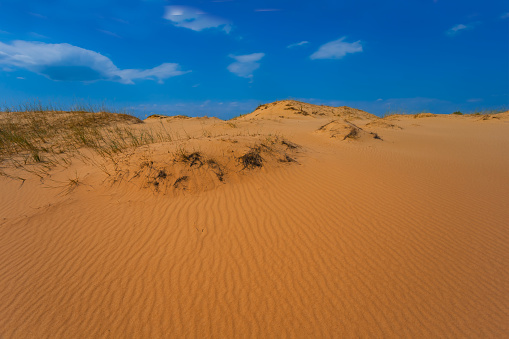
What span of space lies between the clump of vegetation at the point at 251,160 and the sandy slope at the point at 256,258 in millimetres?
263

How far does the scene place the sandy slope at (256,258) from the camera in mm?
2354

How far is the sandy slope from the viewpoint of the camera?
7.72ft

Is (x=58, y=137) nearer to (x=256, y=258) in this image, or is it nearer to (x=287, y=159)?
(x=287, y=159)

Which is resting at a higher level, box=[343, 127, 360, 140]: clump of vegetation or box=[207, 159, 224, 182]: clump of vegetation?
box=[343, 127, 360, 140]: clump of vegetation

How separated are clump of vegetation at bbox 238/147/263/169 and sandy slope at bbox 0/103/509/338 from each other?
0.26m

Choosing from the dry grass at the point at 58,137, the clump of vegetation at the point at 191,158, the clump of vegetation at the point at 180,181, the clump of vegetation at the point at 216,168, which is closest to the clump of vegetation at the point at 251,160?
the clump of vegetation at the point at 216,168

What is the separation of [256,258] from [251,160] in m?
3.04

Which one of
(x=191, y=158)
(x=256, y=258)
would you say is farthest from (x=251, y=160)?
(x=256, y=258)

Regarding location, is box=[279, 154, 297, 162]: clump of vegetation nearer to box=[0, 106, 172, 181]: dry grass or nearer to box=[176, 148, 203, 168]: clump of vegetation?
box=[176, 148, 203, 168]: clump of vegetation

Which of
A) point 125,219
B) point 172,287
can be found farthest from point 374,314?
point 125,219

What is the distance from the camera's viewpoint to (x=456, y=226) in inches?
147

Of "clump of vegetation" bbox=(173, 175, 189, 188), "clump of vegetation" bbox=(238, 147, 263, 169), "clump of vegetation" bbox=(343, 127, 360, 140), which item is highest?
"clump of vegetation" bbox=(343, 127, 360, 140)

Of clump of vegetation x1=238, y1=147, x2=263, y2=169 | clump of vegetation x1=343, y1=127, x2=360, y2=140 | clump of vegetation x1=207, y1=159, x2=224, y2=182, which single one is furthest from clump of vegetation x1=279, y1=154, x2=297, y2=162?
clump of vegetation x1=343, y1=127, x2=360, y2=140

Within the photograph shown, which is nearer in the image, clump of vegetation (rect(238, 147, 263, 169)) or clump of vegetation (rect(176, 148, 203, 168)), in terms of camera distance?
clump of vegetation (rect(176, 148, 203, 168))
